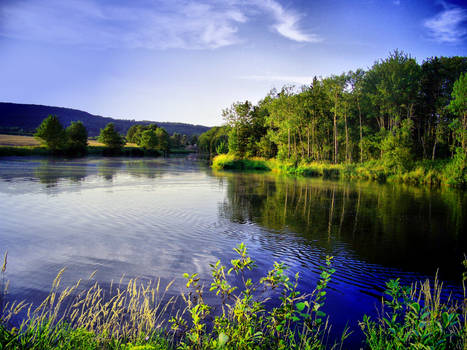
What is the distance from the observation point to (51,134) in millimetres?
81312

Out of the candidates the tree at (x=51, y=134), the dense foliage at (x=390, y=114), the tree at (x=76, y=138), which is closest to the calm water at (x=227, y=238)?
the dense foliage at (x=390, y=114)

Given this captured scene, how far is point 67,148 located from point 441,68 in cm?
9101

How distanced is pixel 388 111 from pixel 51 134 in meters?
82.7

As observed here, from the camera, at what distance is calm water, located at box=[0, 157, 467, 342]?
8047mm

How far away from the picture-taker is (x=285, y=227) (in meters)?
13.9

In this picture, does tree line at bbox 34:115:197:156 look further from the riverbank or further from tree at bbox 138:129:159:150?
the riverbank

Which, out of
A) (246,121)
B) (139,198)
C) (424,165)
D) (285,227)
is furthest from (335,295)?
(246,121)

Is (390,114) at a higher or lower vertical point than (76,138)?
higher

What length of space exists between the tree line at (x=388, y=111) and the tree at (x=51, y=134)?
190 feet

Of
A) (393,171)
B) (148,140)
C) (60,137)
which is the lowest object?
(393,171)

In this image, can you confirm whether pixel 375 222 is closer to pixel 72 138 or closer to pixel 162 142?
pixel 72 138

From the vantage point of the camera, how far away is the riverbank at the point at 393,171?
3017 cm

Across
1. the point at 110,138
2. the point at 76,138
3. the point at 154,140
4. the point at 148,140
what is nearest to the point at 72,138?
the point at 76,138

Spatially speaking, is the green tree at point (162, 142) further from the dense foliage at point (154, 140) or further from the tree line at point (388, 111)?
the tree line at point (388, 111)
